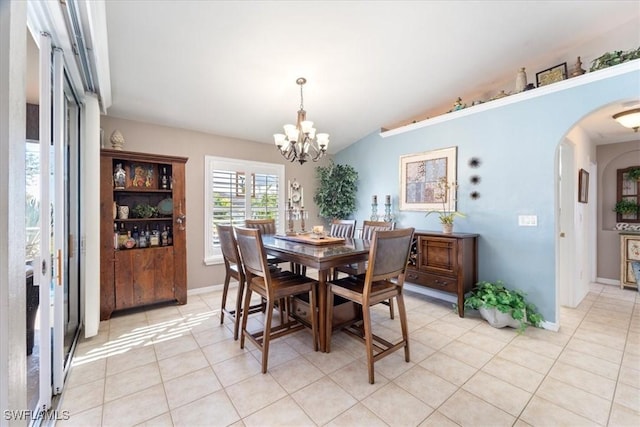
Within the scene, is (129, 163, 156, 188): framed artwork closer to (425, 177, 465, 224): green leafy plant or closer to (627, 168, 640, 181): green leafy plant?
(425, 177, 465, 224): green leafy plant

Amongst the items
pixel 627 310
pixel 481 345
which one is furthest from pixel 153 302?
pixel 627 310

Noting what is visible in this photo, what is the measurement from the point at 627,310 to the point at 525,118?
274 cm

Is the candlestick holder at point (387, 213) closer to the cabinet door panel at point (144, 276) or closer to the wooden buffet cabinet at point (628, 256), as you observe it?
the cabinet door panel at point (144, 276)

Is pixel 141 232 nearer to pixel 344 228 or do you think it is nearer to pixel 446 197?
pixel 344 228

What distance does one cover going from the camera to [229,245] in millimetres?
2760

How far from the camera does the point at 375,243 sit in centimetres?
196

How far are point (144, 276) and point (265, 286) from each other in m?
1.91

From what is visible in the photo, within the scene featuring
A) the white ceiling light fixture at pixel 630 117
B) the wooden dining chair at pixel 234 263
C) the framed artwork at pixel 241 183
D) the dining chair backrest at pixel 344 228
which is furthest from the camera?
the framed artwork at pixel 241 183

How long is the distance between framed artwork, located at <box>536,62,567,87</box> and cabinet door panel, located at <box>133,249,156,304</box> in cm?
495

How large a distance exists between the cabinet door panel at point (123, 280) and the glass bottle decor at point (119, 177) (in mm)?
787

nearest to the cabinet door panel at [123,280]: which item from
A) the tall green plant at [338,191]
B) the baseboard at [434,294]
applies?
the tall green plant at [338,191]

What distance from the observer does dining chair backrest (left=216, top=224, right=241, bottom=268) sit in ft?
8.66

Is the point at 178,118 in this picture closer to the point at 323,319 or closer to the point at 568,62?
the point at 323,319

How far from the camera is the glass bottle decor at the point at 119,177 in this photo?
314cm
